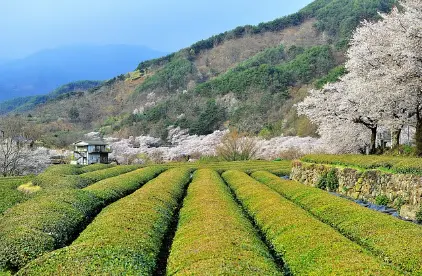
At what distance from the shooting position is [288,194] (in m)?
22.2

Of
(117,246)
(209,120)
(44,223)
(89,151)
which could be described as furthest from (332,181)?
(209,120)

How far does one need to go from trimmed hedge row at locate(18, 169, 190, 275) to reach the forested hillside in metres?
61.3

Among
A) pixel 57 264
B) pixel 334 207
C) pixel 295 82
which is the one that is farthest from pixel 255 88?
pixel 57 264

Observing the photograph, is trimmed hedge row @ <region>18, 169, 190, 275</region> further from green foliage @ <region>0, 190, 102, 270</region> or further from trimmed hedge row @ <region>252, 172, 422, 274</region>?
trimmed hedge row @ <region>252, 172, 422, 274</region>

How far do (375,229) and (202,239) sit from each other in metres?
5.67

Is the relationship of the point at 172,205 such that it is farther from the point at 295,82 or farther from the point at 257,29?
the point at 257,29

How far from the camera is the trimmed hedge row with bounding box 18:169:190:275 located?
9.51 m

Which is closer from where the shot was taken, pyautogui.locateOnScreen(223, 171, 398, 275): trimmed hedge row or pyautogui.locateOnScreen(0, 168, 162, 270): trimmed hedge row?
pyautogui.locateOnScreen(223, 171, 398, 275): trimmed hedge row

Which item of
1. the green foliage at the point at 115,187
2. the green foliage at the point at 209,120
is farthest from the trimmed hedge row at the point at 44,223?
the green foliage at the point at 209,120

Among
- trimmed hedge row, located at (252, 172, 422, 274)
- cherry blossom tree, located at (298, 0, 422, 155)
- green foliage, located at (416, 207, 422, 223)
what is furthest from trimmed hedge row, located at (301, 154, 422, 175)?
cherry blossom tree, located at (298, 0, 422, 155)

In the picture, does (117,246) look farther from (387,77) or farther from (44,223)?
(387,77)

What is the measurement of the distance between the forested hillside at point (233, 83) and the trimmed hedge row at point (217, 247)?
6102 cm

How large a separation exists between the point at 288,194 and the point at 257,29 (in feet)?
510

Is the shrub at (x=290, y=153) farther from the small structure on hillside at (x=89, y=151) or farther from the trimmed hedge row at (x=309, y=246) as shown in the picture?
the trimmed hedge row at (x=309, y=246)
